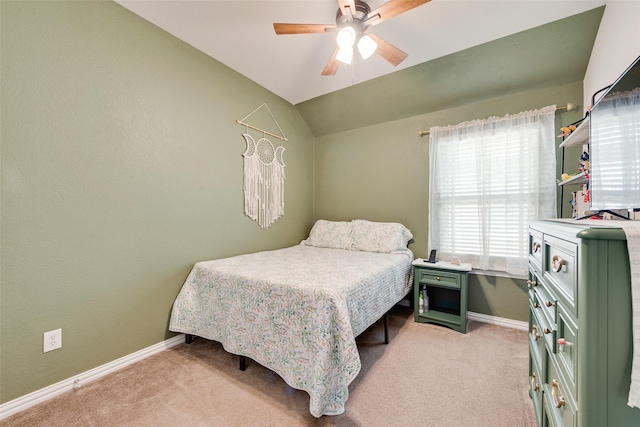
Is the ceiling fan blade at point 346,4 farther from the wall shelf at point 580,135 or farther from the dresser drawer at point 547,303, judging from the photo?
the dresser drawer at point 547,303

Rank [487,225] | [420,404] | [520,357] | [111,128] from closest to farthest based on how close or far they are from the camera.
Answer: [420,404]
[111,128]
[520,357]
[487,225]

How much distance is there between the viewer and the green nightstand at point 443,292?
2.34 metres

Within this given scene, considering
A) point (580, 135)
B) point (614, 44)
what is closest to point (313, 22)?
point (614, 44)

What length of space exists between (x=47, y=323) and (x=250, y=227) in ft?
5.39

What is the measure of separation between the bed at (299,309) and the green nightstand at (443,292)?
0.15 m

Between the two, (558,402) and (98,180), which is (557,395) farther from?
(98,180)

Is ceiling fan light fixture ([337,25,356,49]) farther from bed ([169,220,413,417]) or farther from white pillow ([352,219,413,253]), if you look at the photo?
white pillow ([352,219,413,253])

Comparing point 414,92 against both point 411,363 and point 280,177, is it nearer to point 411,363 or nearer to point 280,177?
point 280,177

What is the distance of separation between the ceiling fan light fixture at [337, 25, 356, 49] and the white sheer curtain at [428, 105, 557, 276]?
63.8 inches

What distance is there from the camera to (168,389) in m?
1.60

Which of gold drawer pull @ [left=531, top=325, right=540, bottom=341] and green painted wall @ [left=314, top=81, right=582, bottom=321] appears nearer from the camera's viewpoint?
gold drawer pull @ [left=531, top=325, right=540, bottom=341]

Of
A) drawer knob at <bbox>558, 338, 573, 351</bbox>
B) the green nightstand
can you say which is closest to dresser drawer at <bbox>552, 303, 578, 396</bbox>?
drawer knob at <bbox>558, 338, 573, 351</bbox>

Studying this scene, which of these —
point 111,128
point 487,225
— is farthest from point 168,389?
point 487,225

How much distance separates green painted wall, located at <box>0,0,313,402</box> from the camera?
1.45 metres
